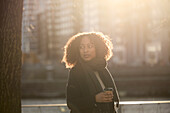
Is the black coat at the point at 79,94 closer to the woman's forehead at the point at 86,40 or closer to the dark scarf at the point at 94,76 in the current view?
the dark scarf at the point at 94,76

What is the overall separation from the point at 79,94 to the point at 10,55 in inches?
34.4

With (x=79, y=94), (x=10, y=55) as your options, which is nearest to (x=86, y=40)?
(x=79, y=94)

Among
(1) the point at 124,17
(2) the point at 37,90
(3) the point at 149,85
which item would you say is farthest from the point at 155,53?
(2) the point at 37,90

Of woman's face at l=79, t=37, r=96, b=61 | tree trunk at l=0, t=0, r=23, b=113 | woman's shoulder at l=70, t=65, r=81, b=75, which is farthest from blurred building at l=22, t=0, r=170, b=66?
woman's shoulder at l=70, t=65, r=81, b=75

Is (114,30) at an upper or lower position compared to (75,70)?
upper

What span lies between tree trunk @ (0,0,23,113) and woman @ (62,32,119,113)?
548mm

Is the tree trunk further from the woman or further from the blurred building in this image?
the blurred building

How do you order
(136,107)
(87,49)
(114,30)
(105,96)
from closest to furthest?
1. (105,96)
2. (87,49)
3. (136,107)
4. (114,30)

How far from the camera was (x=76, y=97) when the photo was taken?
2367 millimetres

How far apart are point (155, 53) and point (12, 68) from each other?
55.9 meters

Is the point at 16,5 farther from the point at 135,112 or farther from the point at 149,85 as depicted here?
the point at 149,85

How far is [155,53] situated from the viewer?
186 ft

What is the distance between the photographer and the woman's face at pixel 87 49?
2529mm

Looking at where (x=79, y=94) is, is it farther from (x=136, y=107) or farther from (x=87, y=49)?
(x=136, y=107)
